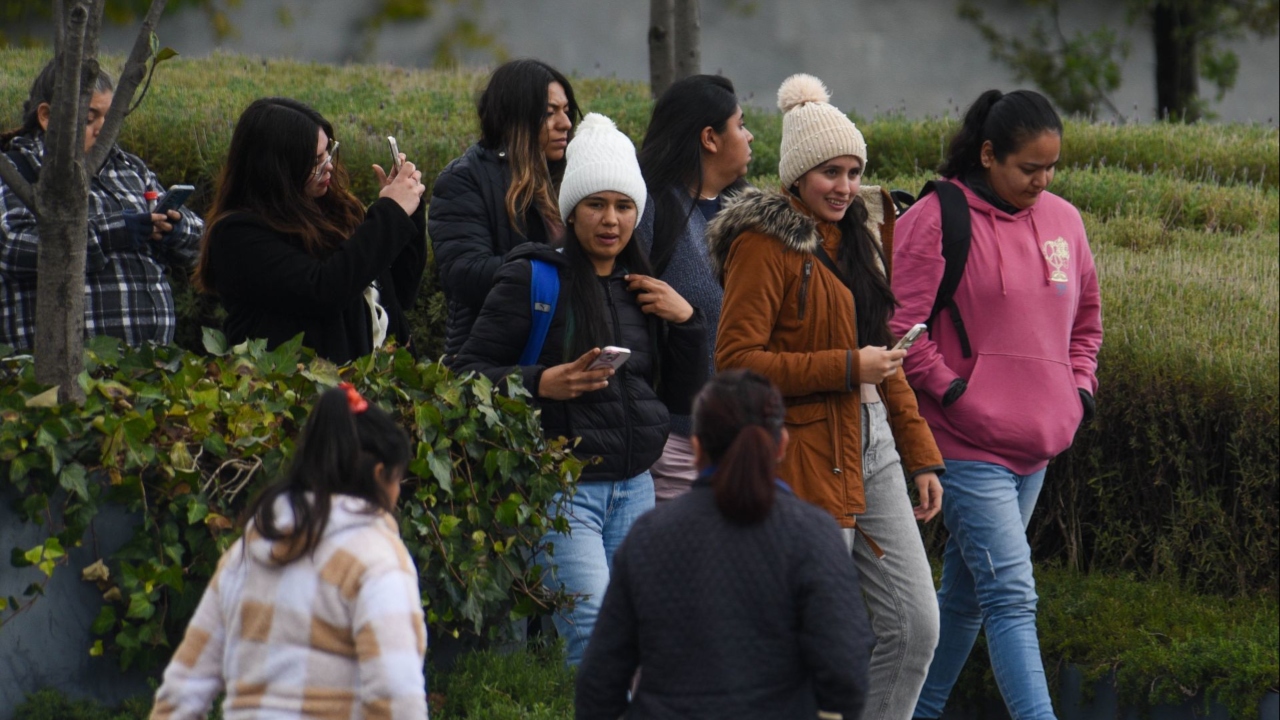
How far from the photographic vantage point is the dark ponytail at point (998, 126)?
5.10 meters

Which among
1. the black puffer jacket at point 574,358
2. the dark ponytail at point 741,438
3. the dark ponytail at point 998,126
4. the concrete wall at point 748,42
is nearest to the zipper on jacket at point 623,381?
the black puffer jacket at point 574,358

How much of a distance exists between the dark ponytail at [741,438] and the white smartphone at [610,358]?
106 centimetres

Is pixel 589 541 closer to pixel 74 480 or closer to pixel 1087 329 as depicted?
pixel 74 480

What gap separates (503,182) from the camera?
5465 millimetres

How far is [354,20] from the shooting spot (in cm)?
1834

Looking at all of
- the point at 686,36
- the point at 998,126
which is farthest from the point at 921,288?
the point at 686,36

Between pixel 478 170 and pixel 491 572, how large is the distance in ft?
4.71

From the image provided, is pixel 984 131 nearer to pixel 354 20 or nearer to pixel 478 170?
pixel 478 170

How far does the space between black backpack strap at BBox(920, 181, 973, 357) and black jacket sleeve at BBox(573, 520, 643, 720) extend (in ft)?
7.37

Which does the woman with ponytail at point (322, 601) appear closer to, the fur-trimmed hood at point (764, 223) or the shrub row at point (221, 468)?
the shrub row at point (221, 468)

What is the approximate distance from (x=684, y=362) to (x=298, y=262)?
1.21m

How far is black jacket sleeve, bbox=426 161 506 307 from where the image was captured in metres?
5.25

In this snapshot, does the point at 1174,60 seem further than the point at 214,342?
Yes

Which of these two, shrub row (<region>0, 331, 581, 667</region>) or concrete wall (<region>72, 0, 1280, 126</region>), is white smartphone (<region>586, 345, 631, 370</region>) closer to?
shrub row (<region>0, 331, 581, 667</region>)
